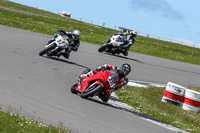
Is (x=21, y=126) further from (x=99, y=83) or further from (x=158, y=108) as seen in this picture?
(x=158, y=108)

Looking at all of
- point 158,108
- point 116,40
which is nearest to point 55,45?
point 158,108

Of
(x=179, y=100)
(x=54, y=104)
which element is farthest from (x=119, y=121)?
(x=179, y=100)

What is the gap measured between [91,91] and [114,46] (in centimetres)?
1450

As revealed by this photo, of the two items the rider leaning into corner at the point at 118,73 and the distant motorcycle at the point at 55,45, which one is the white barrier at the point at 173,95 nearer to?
the rider leaning into corner at the point at 118,73

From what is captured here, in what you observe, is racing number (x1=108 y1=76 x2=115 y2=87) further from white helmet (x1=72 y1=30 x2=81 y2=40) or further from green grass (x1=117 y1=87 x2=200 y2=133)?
white helmet (x1=72 y1=30 x2=81 y2=40)

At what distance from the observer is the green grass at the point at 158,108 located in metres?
11.1

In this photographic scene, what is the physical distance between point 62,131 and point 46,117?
3.09 ft

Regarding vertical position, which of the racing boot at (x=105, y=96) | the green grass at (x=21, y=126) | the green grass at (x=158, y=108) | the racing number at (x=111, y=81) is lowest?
the green grass at (x=158, y=108)

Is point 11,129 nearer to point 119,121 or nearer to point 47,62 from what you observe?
point 119,121

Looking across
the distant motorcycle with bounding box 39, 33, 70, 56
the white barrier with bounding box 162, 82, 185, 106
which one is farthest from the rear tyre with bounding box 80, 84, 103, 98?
the distant motorcycle with bounding box 39, 33, 70, 56

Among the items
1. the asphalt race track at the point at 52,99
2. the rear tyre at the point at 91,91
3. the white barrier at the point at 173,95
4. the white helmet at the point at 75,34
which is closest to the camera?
the asphalt race track at the point at 52,99

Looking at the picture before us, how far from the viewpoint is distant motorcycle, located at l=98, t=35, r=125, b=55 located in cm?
2450

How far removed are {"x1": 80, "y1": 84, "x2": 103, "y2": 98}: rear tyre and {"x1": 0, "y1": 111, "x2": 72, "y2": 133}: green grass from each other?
3270mm

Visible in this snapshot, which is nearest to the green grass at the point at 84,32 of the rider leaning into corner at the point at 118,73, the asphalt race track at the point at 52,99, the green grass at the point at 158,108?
the asphalt race track at the point at 52,99
